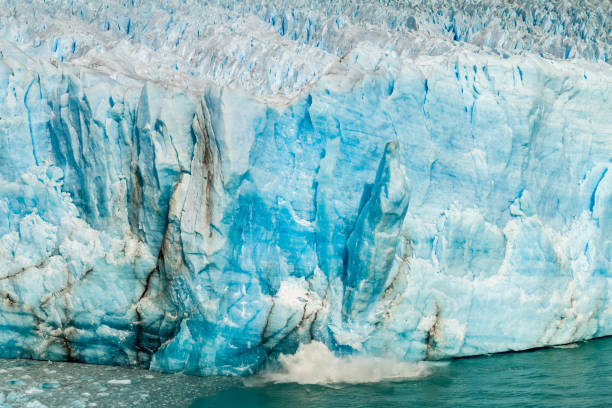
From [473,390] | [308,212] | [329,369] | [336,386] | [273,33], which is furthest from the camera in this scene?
[273,33]

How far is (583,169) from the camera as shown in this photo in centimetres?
877

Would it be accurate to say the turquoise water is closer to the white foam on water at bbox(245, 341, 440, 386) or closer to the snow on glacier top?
the white foam on water at bbox(245, 341, 440, 386)

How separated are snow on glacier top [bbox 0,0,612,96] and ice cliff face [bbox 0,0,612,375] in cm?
219

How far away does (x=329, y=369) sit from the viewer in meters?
7.38

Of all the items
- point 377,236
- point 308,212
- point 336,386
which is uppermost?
point 308,212

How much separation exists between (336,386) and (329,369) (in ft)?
1.18

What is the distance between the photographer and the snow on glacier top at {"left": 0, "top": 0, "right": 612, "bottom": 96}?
468 inches

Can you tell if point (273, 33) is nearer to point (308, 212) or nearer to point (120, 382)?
point (308, 212)

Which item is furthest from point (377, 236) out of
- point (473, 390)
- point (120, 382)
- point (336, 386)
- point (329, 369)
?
point (120, 382)

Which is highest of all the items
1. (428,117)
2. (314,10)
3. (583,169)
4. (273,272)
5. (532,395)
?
(314,10)

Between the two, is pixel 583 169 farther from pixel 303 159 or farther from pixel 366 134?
pixel 303 159

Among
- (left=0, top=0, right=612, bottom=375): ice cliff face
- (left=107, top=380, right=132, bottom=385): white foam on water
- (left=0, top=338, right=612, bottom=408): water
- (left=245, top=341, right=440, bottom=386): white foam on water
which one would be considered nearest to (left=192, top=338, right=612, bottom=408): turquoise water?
(left=0, top=338, right=612, bottom=408): water

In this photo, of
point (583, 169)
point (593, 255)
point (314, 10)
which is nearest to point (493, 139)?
point (583, 169)

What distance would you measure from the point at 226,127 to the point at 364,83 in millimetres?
1751
